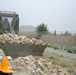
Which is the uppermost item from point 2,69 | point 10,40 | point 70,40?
point 2,69

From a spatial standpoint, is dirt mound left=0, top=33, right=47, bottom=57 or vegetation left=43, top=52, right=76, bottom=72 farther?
dirt mound left=0, top=33, right=47, bottom=57

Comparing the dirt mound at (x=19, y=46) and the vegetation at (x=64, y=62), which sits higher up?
the dirt mound at (x=19, y=46)

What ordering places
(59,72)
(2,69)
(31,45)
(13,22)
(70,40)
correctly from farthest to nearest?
1. (70,40)
2. (13,22)
3. (31,45)
4. (59,72)
5. (2,69)

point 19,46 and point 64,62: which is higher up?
point 19,46

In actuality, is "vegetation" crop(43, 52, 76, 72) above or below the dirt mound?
below

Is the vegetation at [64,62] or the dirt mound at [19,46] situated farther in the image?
the dirt mound at [19,46]

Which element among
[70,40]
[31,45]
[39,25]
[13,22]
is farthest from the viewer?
[39,25]

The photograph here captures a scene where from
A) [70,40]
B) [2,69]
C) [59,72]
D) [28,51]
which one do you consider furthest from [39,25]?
[2,69]

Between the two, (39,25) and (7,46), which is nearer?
(7,46)

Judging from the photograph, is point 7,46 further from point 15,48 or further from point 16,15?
point 16,15

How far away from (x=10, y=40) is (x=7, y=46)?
2.73 feet

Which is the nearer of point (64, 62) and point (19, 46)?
point (64, 62)

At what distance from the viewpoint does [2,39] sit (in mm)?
16312

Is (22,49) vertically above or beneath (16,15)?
beneath
